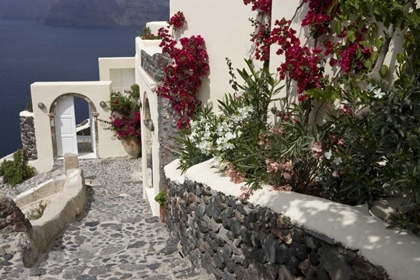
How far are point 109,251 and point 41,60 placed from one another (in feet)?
254

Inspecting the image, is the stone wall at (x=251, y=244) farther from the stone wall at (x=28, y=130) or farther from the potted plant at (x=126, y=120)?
the stone wall at (x=28, y=130)

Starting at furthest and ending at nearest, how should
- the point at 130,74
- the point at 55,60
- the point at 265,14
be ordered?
1. the point at 55,60
2. the point at 130,74
3. the point at 265,14

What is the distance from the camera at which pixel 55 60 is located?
76.9m

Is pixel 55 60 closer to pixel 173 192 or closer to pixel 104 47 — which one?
pixel 104 47

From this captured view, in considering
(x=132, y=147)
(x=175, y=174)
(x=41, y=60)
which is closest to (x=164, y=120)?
(x=175, y=174)

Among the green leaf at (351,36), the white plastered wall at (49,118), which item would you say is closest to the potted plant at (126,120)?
the white plastered wall at (49,118)

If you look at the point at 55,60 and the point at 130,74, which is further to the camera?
the point at 55,60

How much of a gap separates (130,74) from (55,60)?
64432 mm

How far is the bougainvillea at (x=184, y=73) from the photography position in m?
7.33

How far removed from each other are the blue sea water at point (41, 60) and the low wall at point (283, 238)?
33.1 metres

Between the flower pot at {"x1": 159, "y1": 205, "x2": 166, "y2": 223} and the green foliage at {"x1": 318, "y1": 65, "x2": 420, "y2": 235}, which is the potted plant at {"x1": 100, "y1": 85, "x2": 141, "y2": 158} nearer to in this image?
the flower pot at {"x1": 159, "y1": 205, "x2": 166, "y2": 223}

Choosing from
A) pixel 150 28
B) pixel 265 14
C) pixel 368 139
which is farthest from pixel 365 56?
pixel 150 28

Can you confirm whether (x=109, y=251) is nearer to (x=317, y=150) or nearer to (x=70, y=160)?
(x=317, y=150)

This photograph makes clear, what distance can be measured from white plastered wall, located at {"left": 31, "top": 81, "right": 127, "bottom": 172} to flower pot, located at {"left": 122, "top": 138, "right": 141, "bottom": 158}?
258 mm
